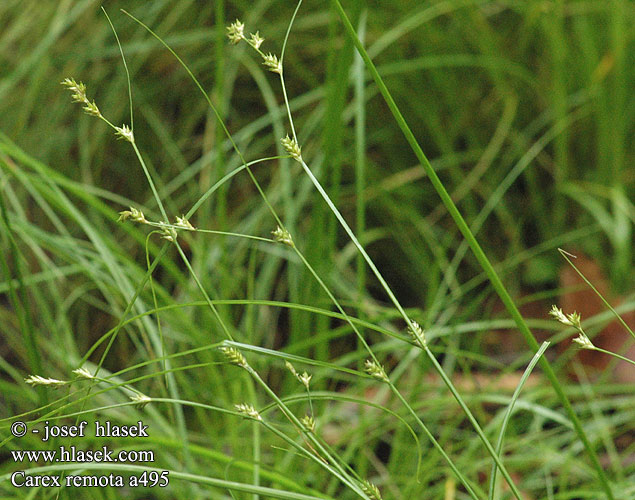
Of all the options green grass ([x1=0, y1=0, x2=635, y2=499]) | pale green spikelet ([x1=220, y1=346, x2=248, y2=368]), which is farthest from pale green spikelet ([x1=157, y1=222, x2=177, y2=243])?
green grass ([x1=0, y1=0, x2=635, y2=499])

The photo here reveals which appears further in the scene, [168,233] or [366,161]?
[366,161]

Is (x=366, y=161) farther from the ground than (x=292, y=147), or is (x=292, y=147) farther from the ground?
(x=292, y=147)

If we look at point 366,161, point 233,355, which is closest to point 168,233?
point 233,355

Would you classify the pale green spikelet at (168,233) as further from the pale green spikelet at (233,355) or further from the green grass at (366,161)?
the green grass at (366,161)

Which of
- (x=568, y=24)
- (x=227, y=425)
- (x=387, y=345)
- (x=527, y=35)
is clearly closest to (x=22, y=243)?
(x=227, y=425)

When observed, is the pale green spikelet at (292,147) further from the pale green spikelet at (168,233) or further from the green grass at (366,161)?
the green grass at (366,161)

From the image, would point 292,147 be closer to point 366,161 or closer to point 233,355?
point 233,355

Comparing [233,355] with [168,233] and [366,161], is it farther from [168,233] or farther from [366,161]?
[366,161]

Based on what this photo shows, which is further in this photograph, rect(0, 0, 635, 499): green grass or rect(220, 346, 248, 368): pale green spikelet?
rect(0, 0, 635, 499): green grass

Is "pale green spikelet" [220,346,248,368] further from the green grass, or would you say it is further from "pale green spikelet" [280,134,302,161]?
the green grass

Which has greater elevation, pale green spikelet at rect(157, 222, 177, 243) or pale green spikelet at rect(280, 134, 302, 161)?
pale green spikelet at rect(280, 134, 302, 161)

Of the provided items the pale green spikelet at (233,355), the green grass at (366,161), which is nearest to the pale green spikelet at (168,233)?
the pale green spikelet at (233,355)

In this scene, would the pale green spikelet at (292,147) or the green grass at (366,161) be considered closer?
the pale green spikelet at (292,147)

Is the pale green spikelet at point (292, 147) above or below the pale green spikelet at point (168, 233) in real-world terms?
above
